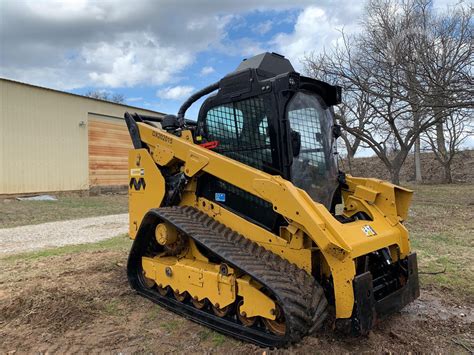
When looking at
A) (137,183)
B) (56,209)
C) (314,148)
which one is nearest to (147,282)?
(137,183)

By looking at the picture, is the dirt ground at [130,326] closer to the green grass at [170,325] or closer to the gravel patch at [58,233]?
the green grass at [170,325]

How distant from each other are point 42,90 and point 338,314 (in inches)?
→ 733

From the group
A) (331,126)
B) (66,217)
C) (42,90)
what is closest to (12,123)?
(42,90)

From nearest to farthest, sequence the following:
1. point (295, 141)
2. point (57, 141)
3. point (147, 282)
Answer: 1. point (295, 141)
2. point (147, 282)
3. point (57, 141)

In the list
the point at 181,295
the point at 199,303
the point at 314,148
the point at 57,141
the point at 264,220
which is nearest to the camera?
the point at 264,220

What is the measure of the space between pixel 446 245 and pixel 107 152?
59.3 ft

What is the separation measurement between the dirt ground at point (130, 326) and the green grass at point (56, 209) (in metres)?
7.82

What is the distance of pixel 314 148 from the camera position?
4.38 metres

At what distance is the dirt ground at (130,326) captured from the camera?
3.65 m

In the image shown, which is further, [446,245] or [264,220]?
[446,245]

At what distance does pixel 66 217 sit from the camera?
1335 centimetres

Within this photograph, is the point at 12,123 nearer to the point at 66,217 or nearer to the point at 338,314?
the point at 66,217

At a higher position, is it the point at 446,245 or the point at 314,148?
the point at 314,148

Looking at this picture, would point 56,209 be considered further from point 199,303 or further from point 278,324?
point 278,324
